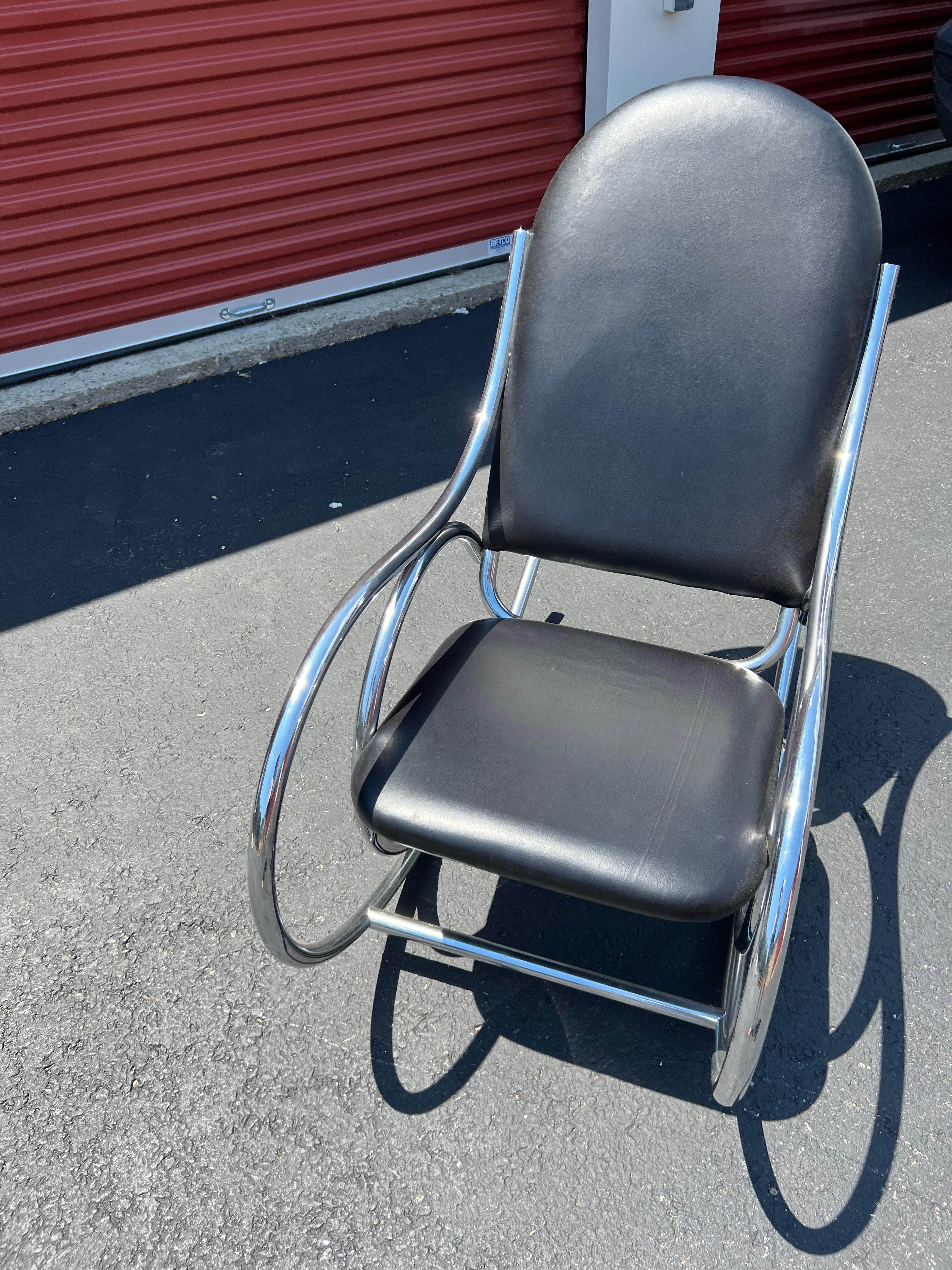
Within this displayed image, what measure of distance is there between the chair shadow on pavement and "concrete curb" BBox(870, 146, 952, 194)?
356cm

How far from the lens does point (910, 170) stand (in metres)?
4.32

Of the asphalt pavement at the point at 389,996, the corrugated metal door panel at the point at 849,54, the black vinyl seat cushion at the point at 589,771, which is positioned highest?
the corrugated metal door panel at the point at 849,54

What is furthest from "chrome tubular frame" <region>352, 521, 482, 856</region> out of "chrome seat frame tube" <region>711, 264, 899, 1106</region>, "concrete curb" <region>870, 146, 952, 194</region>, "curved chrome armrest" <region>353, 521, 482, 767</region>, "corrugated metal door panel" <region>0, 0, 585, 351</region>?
"concrete curb" <region>870, 146, 952, 194</region>

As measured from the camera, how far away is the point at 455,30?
3.26 metres

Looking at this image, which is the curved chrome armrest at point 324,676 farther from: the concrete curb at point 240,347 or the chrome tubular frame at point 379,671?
the concrete curb at point 240,347

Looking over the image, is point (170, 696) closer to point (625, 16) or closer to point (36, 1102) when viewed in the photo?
point (36, 1102)

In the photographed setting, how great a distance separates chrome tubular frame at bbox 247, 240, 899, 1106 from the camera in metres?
1.05

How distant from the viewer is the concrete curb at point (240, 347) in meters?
2.97

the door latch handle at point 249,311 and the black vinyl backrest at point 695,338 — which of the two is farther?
the door latch handle at point 249,311

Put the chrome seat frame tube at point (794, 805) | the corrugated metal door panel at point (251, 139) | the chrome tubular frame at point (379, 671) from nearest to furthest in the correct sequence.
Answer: the chrome seat frame tube at point (794, 805) → the chrome tubular frame at point (379, 671) → the corrugated metal door panel at point (251, 139)

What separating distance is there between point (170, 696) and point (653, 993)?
1.15 metres

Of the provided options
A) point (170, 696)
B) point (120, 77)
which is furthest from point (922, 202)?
point (170, 696)

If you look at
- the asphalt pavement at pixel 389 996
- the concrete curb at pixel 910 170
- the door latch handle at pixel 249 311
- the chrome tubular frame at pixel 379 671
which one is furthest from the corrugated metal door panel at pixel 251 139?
the chrome tubular frame at pixel 379 671

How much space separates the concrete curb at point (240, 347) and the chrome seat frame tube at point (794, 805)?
91.4 inches
